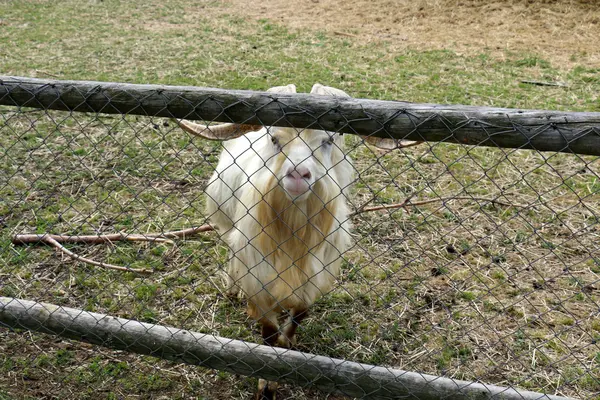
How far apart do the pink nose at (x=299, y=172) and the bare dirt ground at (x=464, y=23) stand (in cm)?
733

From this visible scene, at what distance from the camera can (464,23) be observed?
10.8 meters

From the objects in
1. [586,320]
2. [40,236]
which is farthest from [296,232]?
[40,236]

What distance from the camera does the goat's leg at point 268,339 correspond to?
3139 millimetres

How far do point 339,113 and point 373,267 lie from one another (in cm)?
231

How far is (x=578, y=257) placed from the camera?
14.1 ft

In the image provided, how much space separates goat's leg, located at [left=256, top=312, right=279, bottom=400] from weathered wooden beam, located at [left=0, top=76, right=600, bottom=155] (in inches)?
58.0

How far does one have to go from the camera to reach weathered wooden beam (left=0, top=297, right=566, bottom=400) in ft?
8.55

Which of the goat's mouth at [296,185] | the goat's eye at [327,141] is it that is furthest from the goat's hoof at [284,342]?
the goat's eye at [327,141]

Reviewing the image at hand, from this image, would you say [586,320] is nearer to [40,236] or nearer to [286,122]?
[286,122]

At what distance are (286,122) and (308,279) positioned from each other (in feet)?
3.76

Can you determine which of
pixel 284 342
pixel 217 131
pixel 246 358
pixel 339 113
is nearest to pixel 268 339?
pixel 284 342

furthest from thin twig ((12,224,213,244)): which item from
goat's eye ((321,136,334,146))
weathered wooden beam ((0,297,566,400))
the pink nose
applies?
the pink nose

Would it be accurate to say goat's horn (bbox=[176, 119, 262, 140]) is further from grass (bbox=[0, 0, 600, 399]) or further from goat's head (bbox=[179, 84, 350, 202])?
grass (bbox=[0, 0, 600, 399])

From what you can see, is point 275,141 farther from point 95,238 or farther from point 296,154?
point 95,238
